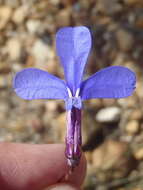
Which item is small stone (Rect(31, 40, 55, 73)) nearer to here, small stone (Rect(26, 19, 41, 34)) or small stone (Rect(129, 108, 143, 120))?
small stone (Rect(26, 19, 41, 34))

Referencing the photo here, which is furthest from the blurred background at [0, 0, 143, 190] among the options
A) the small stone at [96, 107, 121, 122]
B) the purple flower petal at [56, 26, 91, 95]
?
the purple flower petal at [56, 26, 91, 95]

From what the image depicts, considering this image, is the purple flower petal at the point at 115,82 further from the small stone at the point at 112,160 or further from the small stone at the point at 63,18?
the small stone at the point at 63,18

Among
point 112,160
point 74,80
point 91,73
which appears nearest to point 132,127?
point 112,160

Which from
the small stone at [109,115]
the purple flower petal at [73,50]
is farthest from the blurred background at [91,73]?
the purple flower petal at [73,50]

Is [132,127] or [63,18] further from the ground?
[63,18]

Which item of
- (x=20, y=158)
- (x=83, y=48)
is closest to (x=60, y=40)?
(x=83, y=48)

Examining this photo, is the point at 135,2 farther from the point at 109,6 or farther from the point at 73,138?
the point at 73,138
